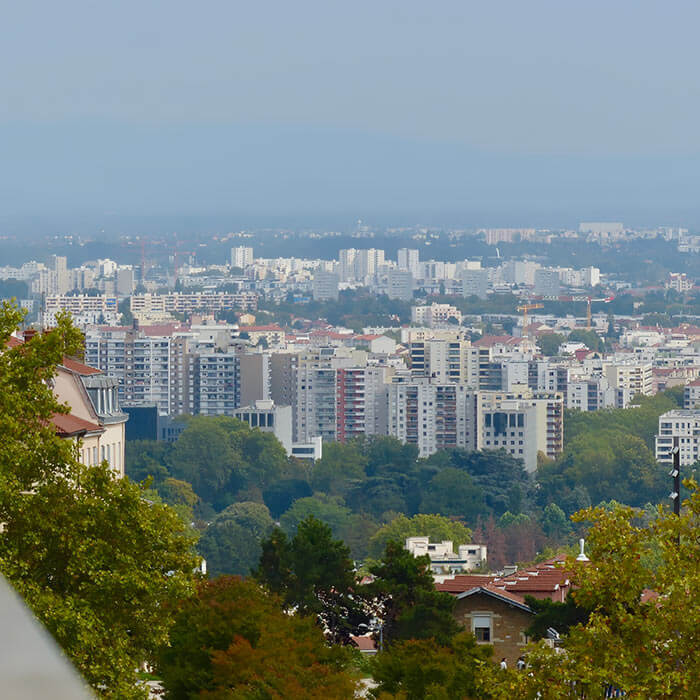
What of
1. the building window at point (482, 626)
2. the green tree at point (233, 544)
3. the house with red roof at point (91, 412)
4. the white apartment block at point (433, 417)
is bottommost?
the white apartment block at point (433, 417)

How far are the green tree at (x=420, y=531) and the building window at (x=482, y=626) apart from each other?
157 ft

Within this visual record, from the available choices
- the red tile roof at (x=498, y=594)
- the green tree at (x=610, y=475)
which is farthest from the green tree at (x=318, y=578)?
the green tree at (x=610, y=475)

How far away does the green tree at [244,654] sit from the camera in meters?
13.6

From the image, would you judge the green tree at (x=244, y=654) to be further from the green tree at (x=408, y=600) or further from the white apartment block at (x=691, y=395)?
the white apartment block at (x=691, y=395)

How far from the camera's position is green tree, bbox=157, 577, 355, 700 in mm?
13602

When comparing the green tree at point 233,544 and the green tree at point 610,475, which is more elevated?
the green tree at point 233,544

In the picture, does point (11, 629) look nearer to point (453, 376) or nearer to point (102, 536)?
point (102, 536)

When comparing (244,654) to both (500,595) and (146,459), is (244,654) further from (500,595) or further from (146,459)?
(146,459)

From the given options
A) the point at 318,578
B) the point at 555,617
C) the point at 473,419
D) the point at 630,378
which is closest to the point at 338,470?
the point at 473,419

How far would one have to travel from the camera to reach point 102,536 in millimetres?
11266

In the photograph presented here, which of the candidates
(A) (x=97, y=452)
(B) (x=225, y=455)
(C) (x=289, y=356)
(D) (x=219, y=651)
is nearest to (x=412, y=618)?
(A) (x=97, y=452)

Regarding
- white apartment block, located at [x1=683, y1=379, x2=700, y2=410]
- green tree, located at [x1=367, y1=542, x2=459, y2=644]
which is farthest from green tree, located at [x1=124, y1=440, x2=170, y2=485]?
green tree, located at [x1=367, y1=542, x2=459, y2=644]

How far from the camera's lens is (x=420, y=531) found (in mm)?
75375

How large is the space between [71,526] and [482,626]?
47.9 ft
